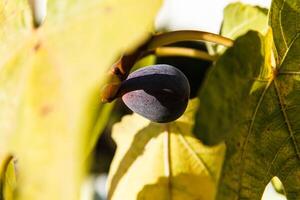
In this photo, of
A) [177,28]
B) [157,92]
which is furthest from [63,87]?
[177,28]

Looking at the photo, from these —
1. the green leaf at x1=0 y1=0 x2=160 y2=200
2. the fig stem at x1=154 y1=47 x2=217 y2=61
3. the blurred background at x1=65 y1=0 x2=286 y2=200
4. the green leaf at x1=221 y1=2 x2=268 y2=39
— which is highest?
the green leaf at x1=0 y1=0 x2=160 y2=200

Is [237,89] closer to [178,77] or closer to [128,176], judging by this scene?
[178,77]

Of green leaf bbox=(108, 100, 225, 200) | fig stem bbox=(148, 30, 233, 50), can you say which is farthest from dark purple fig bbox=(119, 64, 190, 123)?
green leaf bbox=(108, 100, 225, 200)

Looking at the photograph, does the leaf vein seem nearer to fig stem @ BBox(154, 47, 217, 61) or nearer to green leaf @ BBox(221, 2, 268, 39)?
fig stem @ BBox(154, 47, 217, 61)

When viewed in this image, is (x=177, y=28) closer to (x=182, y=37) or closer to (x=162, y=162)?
(x=162, y=162)

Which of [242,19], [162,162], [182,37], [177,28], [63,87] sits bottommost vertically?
[177,28]

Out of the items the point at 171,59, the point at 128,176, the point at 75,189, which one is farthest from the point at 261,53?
the point at 171,59
